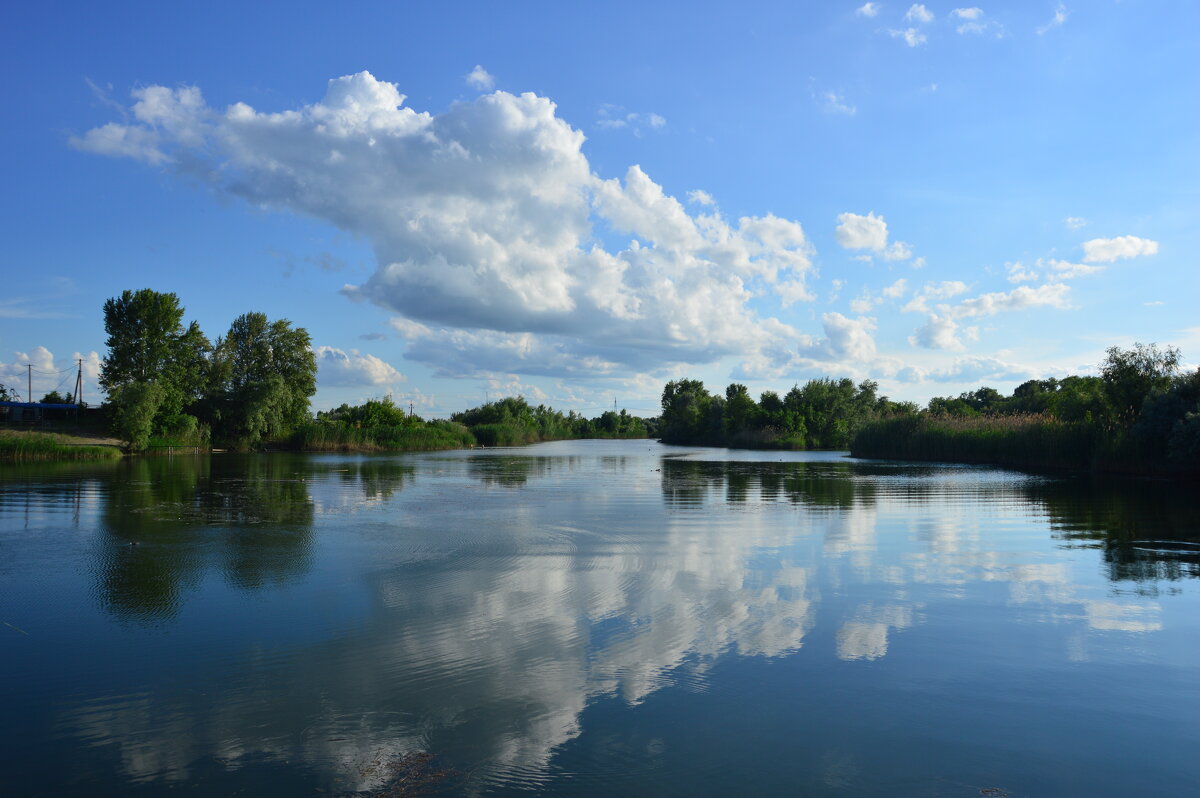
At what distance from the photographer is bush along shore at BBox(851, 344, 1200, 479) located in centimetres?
2525

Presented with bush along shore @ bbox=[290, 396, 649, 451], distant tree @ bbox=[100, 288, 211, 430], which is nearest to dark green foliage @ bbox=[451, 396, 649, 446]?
bush along shore @ bbox=[290, 396, 649, 451]

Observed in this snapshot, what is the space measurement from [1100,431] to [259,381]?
5250 cm

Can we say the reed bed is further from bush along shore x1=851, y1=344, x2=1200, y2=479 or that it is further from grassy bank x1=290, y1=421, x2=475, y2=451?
grassy bank x1=290, y1=421, x2=475, y2=451

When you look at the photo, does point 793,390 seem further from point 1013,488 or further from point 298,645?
point 298,645

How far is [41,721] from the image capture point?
471 centimetres

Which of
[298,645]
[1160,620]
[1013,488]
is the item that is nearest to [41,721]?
[298,645]

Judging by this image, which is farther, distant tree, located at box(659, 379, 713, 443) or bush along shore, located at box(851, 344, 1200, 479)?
distant tree, located at box(659, 379, 713, 443)

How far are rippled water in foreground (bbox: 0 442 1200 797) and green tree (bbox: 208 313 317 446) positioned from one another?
42255 mm

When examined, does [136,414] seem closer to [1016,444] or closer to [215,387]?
[215,387]

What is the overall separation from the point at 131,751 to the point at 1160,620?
9.01 metres

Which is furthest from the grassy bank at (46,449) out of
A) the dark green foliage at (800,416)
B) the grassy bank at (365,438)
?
the dark green foliage at (800,416)

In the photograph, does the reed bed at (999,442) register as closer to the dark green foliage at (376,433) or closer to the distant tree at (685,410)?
the dark green foliage at (376,433)

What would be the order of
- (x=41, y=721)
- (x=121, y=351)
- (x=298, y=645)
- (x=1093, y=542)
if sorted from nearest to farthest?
(x=41, y=721) → (x=298, y=645) → (x=1093, y=542) → (x=121, y=351)

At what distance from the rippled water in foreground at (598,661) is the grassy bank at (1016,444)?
1851cm
